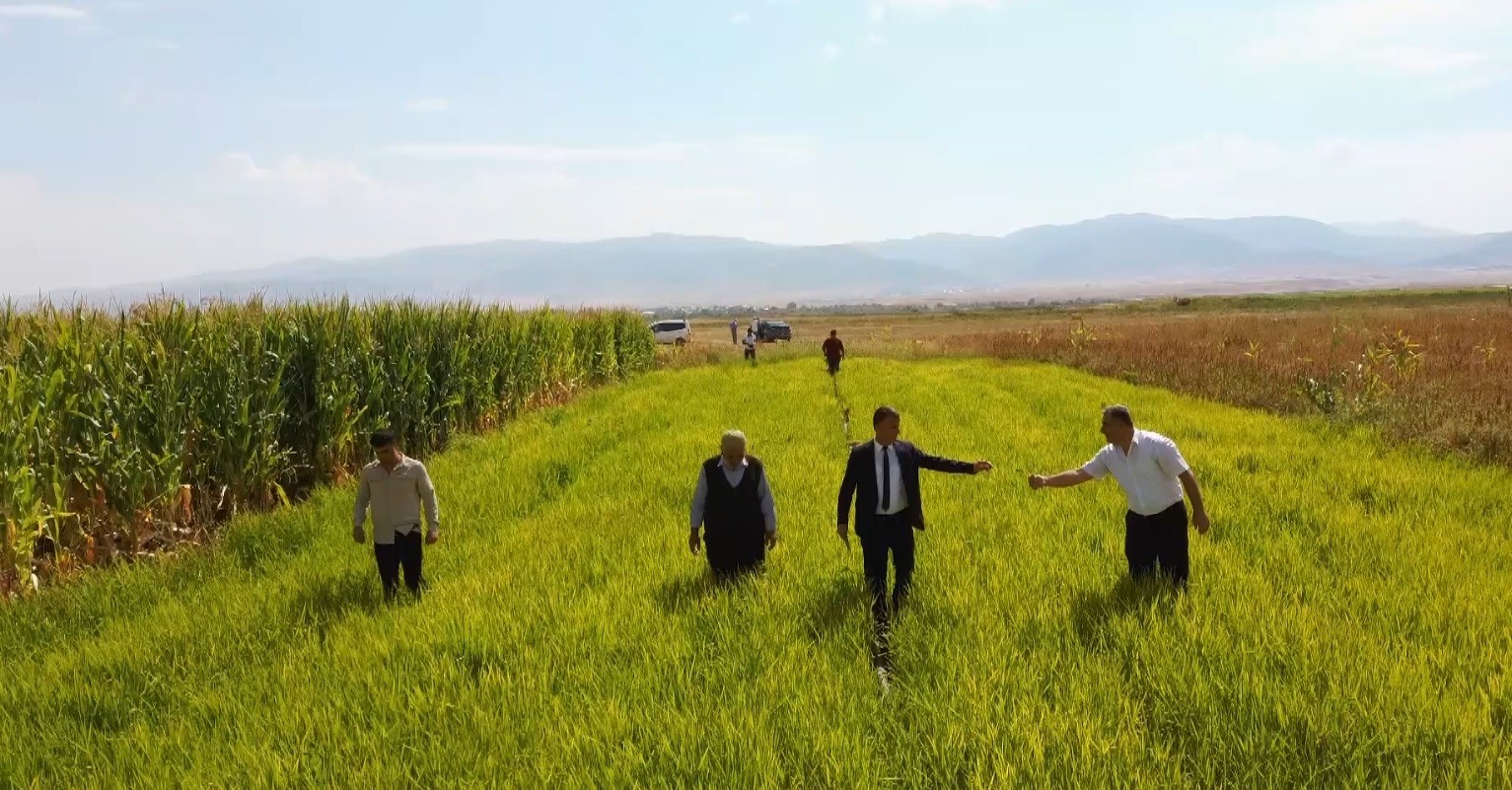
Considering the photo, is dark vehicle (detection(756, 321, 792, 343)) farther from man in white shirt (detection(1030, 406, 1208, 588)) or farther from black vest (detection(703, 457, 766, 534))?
man in white shirt (detection(1030, 406, 1208, 588))

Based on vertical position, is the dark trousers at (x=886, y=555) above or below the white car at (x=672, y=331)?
below

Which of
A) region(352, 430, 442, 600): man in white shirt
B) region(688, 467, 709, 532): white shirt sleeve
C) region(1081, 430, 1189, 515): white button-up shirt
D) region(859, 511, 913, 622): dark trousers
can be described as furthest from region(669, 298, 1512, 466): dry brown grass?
region(352, 430, 442, 600): man in white shirt

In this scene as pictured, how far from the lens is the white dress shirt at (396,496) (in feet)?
21.2

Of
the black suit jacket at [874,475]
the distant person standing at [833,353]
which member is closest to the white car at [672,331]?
the distant person standing at [833,353]

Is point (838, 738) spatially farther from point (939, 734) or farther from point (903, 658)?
point (903, 658)

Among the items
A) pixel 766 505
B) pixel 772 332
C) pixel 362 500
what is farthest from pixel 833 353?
pixel 772 332

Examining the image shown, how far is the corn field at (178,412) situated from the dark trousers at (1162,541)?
31.7 ft

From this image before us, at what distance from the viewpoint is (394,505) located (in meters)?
6.45

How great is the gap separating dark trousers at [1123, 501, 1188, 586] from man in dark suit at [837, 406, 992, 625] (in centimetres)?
127

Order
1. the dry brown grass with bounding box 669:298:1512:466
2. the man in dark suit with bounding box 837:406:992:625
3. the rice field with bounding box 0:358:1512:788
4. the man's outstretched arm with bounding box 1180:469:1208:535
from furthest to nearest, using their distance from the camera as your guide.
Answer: the dry brown grass with bounding box 669:298:1512:466
the man in dark suit with bounding box 837:406:992:625
the man's outstretched arm with bounding box 1180:469:1208:535
the rice field with bounding box 0:358:1512:788

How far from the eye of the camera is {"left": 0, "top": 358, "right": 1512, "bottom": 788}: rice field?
389cm

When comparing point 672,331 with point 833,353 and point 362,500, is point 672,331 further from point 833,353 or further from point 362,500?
point 362,500

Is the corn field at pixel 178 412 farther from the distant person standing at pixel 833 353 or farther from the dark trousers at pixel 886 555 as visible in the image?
the distant person standing at pixel 833 353

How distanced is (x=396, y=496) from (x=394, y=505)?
0.07 m
